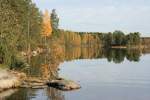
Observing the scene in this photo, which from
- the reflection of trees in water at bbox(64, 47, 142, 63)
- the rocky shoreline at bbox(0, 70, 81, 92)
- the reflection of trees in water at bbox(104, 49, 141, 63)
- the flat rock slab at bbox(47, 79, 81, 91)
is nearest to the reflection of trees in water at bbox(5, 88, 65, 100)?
the flat rock slab at bbox(47, 79, 81, 91)

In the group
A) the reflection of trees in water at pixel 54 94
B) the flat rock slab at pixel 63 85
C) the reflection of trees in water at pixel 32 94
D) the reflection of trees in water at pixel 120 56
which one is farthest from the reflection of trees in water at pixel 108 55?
the reflection of trees in water at pixel 32 94

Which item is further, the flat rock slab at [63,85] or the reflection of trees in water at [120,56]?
the reflection of trees in water at [120,56]

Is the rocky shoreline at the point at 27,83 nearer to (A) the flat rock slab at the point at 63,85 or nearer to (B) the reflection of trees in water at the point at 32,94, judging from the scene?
(A) the flat rock slab at the point at 63,85

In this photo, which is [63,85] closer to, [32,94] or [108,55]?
[32,94]

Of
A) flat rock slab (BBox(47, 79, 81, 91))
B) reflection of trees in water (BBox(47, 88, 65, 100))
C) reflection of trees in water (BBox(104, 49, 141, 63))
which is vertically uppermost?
flat rock slab (BBox(47, 79, 81, 91))

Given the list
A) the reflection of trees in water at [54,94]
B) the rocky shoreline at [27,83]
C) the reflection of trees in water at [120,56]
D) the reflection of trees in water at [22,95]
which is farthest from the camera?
the reflection of trees in water at [120,56]

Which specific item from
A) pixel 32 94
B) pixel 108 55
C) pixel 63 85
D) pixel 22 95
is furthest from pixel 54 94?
pixel 108 55

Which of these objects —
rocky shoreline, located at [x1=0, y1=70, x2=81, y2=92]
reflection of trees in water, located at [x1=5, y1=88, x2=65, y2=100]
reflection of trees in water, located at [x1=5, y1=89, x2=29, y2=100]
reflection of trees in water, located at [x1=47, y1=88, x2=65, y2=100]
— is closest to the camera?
reflection of trees in water, located at [x1=5, y1=89, x2=29, y2=100]

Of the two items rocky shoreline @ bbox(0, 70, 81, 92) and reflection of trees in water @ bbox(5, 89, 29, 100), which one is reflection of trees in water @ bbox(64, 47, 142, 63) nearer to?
rocky shoreline @ bbox(0, 70, 81, 92)

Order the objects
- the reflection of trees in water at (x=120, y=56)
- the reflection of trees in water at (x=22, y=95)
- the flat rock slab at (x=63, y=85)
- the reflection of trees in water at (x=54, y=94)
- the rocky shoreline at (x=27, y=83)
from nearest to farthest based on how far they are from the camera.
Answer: the reflection of trees in water at (x=22, y=95), the reflection of trees in water at (x=54, y=94), the rocky shoreline at (x=27, y=83), the flat rock slab at (x=63, y=85), the reflection of trees in water at (x=120, y=56)

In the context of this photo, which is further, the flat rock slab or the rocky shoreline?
the flat rock slab

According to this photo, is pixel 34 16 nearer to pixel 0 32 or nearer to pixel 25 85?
pixel 0 32

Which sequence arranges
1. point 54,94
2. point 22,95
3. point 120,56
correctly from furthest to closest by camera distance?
point 120,56 < point 54,94 < point 22,95

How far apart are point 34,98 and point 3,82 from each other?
505cm
